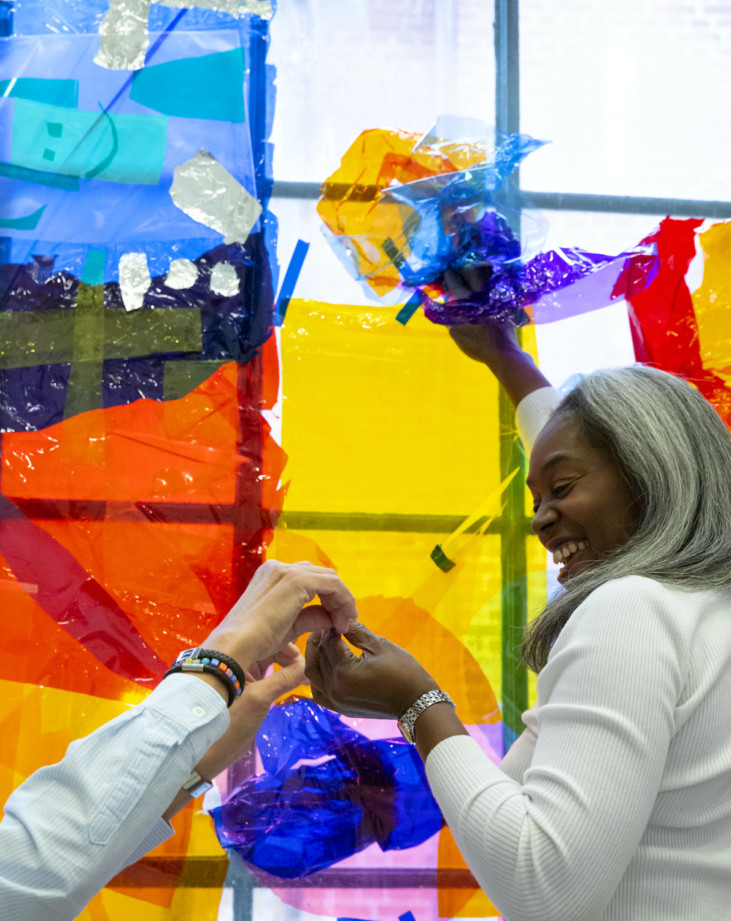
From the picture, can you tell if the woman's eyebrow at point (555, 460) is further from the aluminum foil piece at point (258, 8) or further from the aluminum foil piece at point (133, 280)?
the aluminum foil piece at point (258, 8)

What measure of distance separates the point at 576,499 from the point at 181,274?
85 centimetres

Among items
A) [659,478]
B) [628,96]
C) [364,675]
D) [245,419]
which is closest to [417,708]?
[364,675]

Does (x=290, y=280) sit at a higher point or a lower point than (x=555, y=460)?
higher

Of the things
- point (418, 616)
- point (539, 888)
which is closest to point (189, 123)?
point (418, 616)

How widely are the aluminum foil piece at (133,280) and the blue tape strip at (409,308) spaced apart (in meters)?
0.45

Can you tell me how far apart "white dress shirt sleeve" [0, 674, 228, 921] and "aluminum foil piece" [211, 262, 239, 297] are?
915 millimetres

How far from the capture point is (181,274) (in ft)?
5.32

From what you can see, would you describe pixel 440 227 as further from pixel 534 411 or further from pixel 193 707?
pixel 193 707

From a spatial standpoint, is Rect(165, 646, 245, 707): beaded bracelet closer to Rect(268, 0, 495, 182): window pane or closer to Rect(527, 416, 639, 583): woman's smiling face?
Rect(527, 416, 639, 583): woman's smiling face

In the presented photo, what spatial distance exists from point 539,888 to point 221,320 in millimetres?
1097

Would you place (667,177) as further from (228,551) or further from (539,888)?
(539,888)

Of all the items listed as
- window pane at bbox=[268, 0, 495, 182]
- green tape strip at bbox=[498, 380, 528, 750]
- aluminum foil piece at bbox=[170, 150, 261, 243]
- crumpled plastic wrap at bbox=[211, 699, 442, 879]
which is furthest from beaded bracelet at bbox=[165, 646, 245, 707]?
window pane at bbox=[268, 0, 495, 182]

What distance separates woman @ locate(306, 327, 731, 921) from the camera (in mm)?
798

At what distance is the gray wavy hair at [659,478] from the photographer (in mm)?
985
